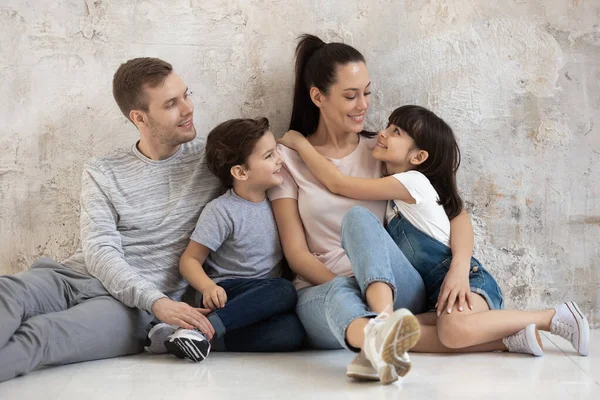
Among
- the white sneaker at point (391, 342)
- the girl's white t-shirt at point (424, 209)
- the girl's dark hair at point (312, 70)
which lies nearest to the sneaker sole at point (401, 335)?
the white sneaker at point (391, 342)

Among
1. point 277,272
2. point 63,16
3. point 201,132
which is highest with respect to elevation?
point 63,16

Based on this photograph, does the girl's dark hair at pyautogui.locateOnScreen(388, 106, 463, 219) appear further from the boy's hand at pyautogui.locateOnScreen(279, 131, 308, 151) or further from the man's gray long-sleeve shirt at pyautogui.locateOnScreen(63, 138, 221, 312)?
the man's gray long-sleeve shirt at pyautogui.locateOnScreen(63, 138, 221, 312)

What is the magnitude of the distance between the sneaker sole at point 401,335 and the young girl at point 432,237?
0.45 m

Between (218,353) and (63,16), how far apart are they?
1.43 meters

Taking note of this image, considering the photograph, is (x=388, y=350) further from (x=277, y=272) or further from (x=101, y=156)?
(x=101, y=156)

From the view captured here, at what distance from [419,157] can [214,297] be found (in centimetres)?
88

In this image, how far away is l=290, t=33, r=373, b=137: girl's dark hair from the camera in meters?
2.84

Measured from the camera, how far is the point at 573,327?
2.53 m

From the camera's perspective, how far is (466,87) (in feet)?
10.0

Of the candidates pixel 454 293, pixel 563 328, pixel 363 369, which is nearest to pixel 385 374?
pixel 363 369

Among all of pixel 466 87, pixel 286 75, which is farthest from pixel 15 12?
pixel 466 87

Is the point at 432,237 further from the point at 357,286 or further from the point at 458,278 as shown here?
the point at 357,286

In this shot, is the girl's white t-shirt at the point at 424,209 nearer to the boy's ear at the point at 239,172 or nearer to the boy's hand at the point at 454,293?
the boy's hand at the point at 454,293

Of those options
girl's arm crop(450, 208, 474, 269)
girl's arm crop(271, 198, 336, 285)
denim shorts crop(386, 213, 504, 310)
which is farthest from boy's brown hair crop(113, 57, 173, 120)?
girl's arm crop(450, 208, 474, 269)
